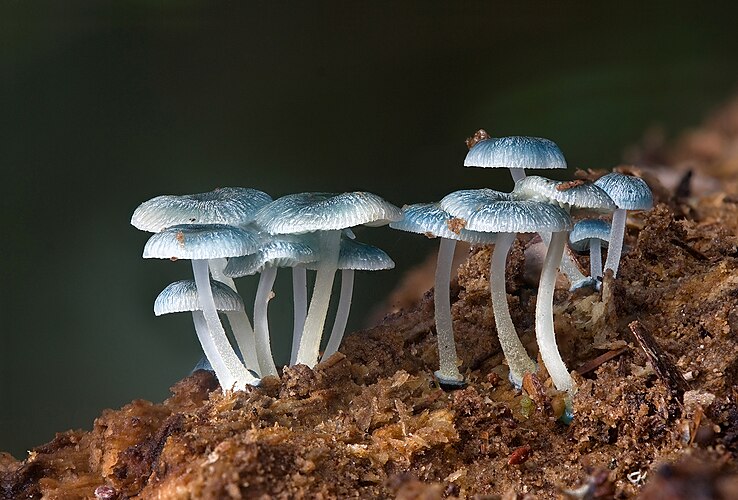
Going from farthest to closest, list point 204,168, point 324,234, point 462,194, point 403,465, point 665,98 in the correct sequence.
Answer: point 665,98, point 204,168, point 324,234, point 462,194, point 403,465

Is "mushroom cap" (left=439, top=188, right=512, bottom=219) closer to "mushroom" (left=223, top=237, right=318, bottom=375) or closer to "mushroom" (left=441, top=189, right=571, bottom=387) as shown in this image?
"mushroom" (left=441, top=189, right=571, bottom=387)

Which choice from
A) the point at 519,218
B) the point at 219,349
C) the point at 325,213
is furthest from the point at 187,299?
the point at 519,218

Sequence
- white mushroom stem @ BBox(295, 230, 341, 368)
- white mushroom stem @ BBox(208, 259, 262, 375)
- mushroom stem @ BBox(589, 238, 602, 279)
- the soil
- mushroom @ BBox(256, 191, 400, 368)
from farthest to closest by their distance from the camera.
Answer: mushroom stem @ BBox(589, 238, 602, 279) < white mushroom stem @ BBox(208, 259, 262, 375) < white mushroom stem @ BBox(295, 230, 341, 368) < mushroom @ BBox(256, 191, 400, 368) < the soil

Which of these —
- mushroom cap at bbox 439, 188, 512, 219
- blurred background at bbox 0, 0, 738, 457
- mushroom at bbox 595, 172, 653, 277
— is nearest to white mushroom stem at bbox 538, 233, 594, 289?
mushroom at bbox 595, 172, 653, 277

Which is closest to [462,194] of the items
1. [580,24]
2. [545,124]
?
[545,124]

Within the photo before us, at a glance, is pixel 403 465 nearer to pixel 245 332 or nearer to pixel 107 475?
pixel 245 332

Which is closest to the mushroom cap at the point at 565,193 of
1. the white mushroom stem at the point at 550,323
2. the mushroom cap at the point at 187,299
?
the white mushroom stem at the point at 550,323

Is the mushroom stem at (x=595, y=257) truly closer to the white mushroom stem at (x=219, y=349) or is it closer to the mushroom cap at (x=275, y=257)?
A: the mushroom cap at (x=275, y=257)
